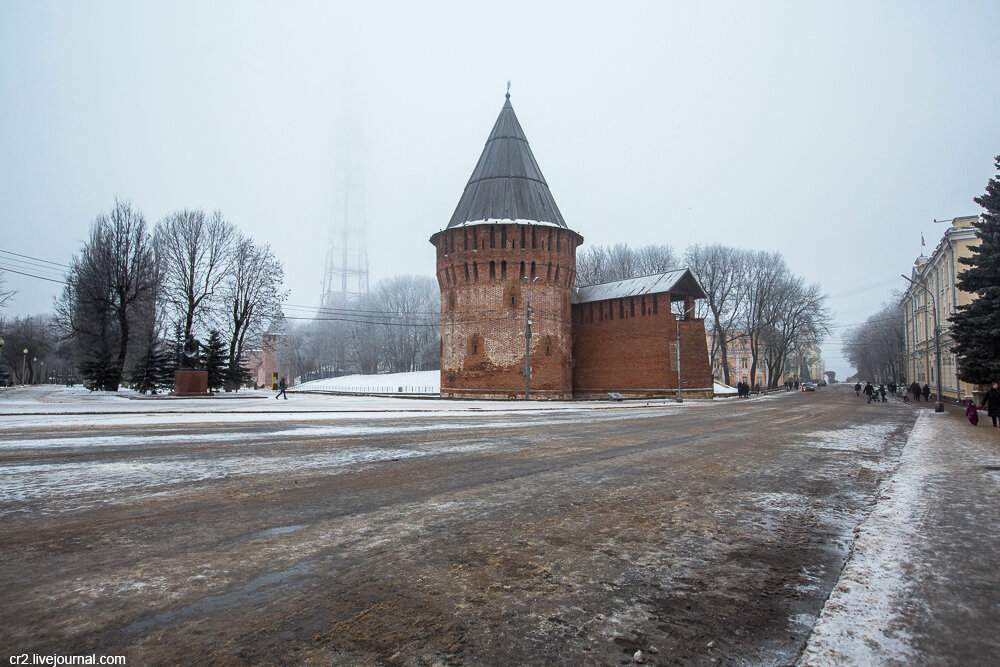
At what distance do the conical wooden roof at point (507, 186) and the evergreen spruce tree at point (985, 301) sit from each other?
24.7 metres

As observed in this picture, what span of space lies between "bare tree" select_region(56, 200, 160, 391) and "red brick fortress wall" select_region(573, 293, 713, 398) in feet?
98.0

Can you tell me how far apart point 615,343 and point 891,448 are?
30786 millimetres

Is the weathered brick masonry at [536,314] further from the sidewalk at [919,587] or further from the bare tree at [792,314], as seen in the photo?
the sidewalk at [919,587]

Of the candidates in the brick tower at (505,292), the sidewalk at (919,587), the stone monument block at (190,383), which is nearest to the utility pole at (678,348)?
the brick tower at (505,292)

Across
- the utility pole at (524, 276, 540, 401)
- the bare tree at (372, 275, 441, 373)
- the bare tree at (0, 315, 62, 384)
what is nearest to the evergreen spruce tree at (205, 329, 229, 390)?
the utility pole at (524, 276, 540, 401)

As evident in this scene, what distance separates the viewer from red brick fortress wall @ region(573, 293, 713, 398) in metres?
39.6

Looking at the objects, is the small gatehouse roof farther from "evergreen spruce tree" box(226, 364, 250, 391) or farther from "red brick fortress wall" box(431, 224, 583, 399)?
"evergreen spruce tree" box(226, 364, 250, 391)

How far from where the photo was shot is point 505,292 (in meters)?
39.5

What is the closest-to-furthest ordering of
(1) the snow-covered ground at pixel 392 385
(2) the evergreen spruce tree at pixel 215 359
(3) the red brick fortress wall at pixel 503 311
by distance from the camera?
(2) the evergreen spruce tree at pixel 215 359 < (3) the red brick fortress wall at pixel 503 311 < (1) the snow-covered ground at pixel 392 385

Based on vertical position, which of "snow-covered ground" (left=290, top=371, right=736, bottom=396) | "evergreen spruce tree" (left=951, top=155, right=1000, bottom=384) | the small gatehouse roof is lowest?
"snow-covered ground" (left=290, top=371, right=736, bottom=396)

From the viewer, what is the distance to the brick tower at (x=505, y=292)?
1547 inches

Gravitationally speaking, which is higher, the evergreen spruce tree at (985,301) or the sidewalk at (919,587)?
the evergreen spruce tree at (985,301)

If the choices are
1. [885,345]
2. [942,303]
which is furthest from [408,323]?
[885,345]

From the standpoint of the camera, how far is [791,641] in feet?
8.83
